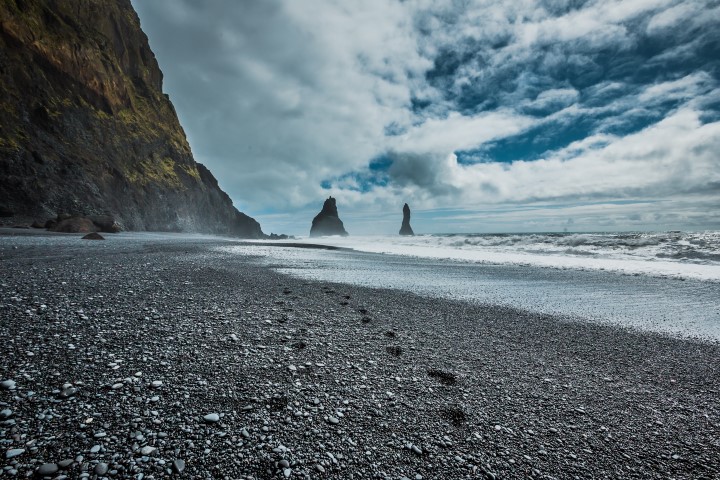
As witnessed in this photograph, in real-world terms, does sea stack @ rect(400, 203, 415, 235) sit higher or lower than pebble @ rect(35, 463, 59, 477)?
higher

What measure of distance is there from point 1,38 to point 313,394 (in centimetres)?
5314

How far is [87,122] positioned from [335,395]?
55.7 m

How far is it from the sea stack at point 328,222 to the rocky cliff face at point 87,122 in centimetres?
9741

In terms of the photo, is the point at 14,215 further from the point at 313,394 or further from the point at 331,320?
the point at 313,394

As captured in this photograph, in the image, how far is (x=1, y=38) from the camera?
32.7m

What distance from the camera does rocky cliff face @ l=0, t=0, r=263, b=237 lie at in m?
32.4

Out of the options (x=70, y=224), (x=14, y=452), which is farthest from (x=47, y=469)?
(x=70, y=224)

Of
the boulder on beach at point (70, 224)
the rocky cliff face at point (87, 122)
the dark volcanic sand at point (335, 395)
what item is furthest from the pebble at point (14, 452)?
the rocky cliff face at point (87, 122)

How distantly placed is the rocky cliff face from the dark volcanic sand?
123 ft

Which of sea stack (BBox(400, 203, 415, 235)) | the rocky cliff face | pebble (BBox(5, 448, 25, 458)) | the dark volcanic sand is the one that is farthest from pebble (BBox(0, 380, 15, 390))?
sea stack (BBox(400, 203, 415, 235))

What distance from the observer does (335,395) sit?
3.83 metres

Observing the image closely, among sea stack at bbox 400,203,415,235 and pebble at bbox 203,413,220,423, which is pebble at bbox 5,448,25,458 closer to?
pebble at bbox 203,413,220,423

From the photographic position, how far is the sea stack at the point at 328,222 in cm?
16325

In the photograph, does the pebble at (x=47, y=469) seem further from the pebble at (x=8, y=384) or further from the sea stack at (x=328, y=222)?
the sea stack at (x=328, y=222)
